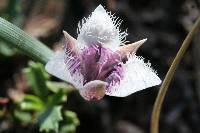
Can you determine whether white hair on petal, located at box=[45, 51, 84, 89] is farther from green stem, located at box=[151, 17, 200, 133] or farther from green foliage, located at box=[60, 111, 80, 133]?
green foliage, located at box=[60, 111, 80, 133]

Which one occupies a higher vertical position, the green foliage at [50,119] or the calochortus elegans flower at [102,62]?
the calochortus elegans flower at [102,62]

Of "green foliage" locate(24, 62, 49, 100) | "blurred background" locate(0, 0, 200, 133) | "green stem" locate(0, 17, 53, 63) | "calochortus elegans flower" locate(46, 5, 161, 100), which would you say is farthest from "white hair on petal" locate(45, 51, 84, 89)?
"blurred background" locate(0, 0, 200, 133)

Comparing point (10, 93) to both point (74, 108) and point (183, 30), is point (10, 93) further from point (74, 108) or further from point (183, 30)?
point (183, 30)

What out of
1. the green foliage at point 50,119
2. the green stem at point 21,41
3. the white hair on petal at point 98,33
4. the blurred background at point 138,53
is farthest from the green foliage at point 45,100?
the white hair on petal at point 98,33

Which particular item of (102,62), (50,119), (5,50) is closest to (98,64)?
(102,62)

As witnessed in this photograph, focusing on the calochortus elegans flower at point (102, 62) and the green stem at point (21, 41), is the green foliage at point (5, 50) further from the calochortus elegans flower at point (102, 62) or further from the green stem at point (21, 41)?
the calochortus elegans flower at point (102, 62)

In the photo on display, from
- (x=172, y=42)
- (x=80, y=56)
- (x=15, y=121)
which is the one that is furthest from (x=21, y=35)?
(x=172, y=42)
